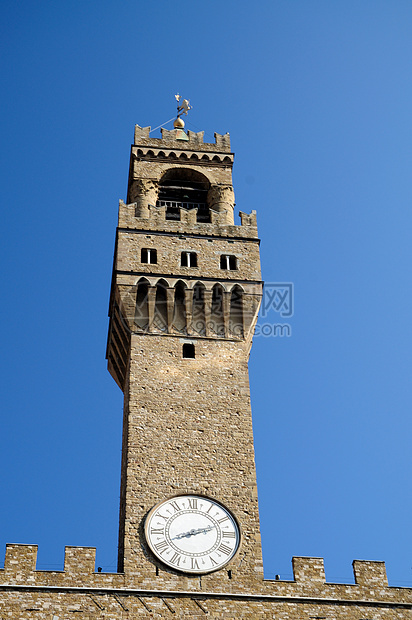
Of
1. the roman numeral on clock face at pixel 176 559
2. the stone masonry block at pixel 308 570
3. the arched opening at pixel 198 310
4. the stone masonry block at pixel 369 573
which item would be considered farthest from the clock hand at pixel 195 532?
the arched opening at pixel 198 310

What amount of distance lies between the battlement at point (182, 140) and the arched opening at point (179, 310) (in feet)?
27.0

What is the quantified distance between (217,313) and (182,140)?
381 inches

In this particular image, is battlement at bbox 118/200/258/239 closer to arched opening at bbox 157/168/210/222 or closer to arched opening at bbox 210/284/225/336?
arched opening at bbox 157/168/210/222

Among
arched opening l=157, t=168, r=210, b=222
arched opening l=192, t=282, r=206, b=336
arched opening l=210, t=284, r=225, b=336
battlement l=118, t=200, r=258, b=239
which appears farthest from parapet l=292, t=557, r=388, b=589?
arched opening l=157, t=168, r=210, b=222

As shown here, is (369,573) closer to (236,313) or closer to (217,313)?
(236,313)

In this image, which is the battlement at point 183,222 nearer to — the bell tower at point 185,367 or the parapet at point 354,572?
the bell tower at point 185,367

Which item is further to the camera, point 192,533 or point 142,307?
A: point 142,307

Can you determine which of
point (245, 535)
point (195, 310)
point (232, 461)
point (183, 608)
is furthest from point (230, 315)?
point (183, 608)

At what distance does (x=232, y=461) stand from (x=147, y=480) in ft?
9.06

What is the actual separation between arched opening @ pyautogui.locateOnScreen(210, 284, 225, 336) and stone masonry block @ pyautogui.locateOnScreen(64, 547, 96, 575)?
920 cm

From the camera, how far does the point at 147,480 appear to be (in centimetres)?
2819

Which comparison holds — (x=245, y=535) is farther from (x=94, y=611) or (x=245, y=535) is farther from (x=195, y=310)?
(x=195, y=310)

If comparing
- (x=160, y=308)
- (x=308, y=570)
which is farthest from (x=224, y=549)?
(x=160, y=308)

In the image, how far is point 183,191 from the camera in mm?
37844
